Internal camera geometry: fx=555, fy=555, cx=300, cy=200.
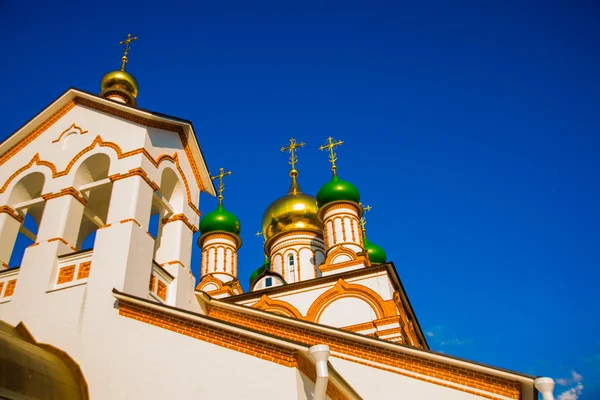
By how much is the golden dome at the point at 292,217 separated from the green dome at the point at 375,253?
209 cm

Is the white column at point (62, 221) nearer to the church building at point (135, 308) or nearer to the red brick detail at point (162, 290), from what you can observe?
the church building at point (135, 308)

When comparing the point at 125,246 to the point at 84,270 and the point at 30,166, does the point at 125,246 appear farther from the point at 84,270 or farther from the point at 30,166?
the point at 30,166

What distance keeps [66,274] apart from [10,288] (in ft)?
2.57

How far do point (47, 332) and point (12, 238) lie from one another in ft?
6.47

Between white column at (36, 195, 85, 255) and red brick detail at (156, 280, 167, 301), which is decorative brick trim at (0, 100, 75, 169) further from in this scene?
red brick detail at (156, 280, 167, 301)

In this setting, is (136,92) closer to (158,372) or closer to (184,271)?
(184,271)

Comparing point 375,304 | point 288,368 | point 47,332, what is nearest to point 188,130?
point 47,332

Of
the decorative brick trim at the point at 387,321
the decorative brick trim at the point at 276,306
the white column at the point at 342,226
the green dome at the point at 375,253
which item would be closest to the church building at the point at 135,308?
the decorative brick trim at the point at 387,321

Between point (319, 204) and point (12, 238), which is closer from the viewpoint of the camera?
point (12, 238)

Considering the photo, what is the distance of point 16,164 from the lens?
7.78 meters

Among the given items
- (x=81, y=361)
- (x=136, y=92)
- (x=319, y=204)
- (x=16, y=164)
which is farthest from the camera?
(x=319, y=204)

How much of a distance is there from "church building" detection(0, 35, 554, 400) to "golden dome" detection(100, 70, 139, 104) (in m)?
0.02

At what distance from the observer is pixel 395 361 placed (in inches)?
263

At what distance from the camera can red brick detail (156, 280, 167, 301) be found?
21.8 feet
